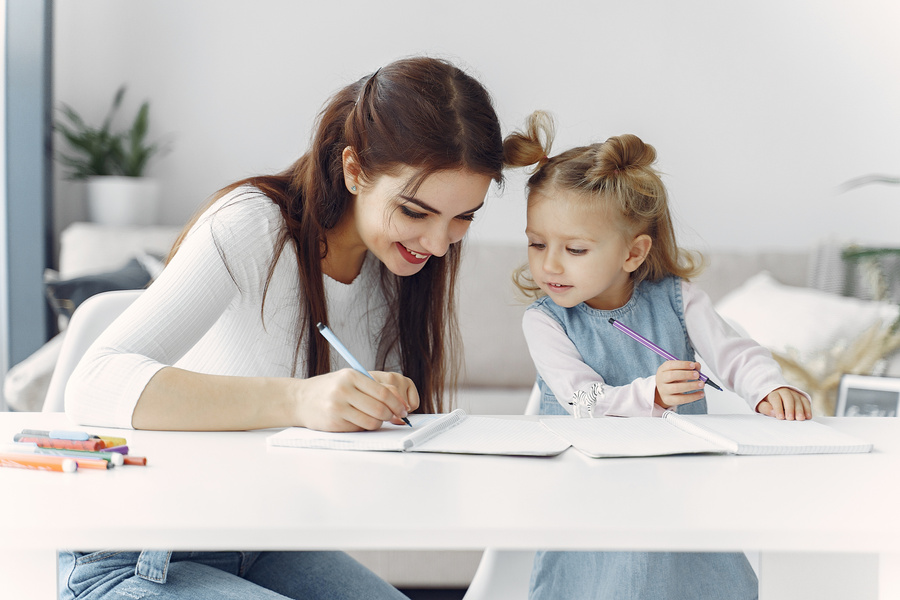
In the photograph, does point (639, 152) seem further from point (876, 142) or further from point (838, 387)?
point (876, 142)

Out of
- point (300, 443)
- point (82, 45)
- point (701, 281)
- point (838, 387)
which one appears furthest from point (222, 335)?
point (82, 45)

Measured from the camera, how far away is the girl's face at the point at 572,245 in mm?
1171

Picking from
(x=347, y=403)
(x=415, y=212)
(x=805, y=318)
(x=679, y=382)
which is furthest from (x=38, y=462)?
(x=805, y=318)

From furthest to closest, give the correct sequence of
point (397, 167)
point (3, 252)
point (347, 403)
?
point (3, 252) < point (397, 167) < point (347, 403)

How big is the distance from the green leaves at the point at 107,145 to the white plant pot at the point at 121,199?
0.16 feet

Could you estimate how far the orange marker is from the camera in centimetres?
67

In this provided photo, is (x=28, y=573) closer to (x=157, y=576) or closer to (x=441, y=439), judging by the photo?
(x=157, y=576)

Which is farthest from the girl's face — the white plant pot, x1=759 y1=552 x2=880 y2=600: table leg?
the white plant pot

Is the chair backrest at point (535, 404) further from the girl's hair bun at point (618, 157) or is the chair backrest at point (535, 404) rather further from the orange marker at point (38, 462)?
the orange marker at point (38, 462)

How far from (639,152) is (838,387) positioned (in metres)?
1.06

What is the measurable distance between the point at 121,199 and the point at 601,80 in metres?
1.77

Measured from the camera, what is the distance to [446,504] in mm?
589

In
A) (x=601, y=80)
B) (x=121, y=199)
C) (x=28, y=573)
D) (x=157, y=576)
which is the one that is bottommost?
(x=157, y=576)

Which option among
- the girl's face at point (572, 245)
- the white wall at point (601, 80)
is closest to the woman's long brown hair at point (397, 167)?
the girl's face at point (572, 245)
